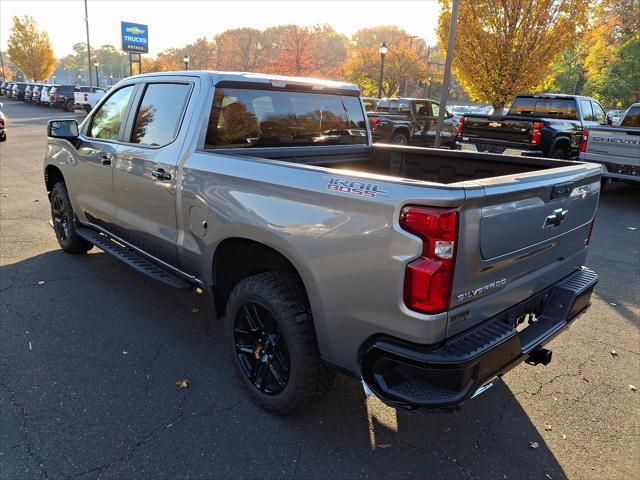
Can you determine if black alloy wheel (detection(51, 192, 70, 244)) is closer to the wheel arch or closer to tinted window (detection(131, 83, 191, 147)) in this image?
the wheel arch

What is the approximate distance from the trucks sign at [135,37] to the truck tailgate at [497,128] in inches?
1848

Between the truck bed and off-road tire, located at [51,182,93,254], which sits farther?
off-road tire, located at [51,182,93,254]

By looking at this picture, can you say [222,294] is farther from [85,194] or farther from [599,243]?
[599,243]

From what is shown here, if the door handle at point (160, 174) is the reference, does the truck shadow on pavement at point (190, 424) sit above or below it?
below

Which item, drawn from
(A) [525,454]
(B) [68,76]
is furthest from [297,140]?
(B) [68,76]

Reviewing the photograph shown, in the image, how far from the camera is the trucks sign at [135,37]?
48.5 metres

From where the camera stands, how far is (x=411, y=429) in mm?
2799

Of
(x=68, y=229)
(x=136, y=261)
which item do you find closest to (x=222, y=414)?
(x=136, y=261)

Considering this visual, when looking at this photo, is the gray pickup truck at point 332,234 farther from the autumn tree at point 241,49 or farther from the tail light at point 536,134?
the autumn tree at point 241,49

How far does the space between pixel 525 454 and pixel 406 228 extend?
1583mm

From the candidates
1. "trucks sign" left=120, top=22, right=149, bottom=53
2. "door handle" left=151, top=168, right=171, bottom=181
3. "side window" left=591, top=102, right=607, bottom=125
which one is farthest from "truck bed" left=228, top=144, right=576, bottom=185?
"trucks sign" left=120, top=22, right=149, bottom=53

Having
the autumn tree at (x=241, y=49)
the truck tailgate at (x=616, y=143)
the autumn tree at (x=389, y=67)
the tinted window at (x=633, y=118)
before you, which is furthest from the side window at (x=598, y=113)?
the autumn tree at (x=241, y=49)

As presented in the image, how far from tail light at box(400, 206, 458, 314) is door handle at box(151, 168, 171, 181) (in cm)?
197

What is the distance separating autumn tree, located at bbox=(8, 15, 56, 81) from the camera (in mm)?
56000
